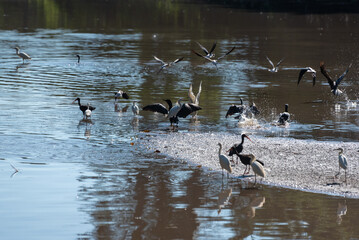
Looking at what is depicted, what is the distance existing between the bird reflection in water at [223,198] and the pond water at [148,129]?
0.02 m

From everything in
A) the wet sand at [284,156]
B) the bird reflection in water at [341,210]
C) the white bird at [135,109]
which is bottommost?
the bird reflection in water at [341,210]

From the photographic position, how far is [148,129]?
20.5m

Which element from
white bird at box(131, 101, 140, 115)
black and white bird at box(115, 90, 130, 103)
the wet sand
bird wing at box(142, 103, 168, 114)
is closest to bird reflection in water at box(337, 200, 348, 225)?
the wet sand

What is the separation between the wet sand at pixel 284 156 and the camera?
14.6 m

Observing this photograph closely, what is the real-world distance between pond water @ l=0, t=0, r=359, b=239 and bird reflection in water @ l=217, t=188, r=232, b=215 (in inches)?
0.8

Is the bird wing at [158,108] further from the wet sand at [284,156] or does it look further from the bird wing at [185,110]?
the wet sand at [284,156]

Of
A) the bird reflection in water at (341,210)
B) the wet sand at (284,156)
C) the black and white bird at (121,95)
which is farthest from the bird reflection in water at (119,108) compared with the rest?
the bird reflection in water at (341,210)

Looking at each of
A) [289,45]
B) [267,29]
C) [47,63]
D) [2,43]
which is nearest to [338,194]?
[47,63]

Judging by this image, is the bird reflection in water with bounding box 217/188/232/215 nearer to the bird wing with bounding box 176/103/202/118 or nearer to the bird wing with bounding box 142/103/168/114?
the bird wing with bounding box 176/103/202/118

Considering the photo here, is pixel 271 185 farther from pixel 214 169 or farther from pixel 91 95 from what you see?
pixel 91 95

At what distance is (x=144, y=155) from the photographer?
17125 mm

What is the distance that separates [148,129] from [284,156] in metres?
5.06

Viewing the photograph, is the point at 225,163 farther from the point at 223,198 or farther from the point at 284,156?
the point at 284,156

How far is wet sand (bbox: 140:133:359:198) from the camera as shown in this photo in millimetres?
14648
